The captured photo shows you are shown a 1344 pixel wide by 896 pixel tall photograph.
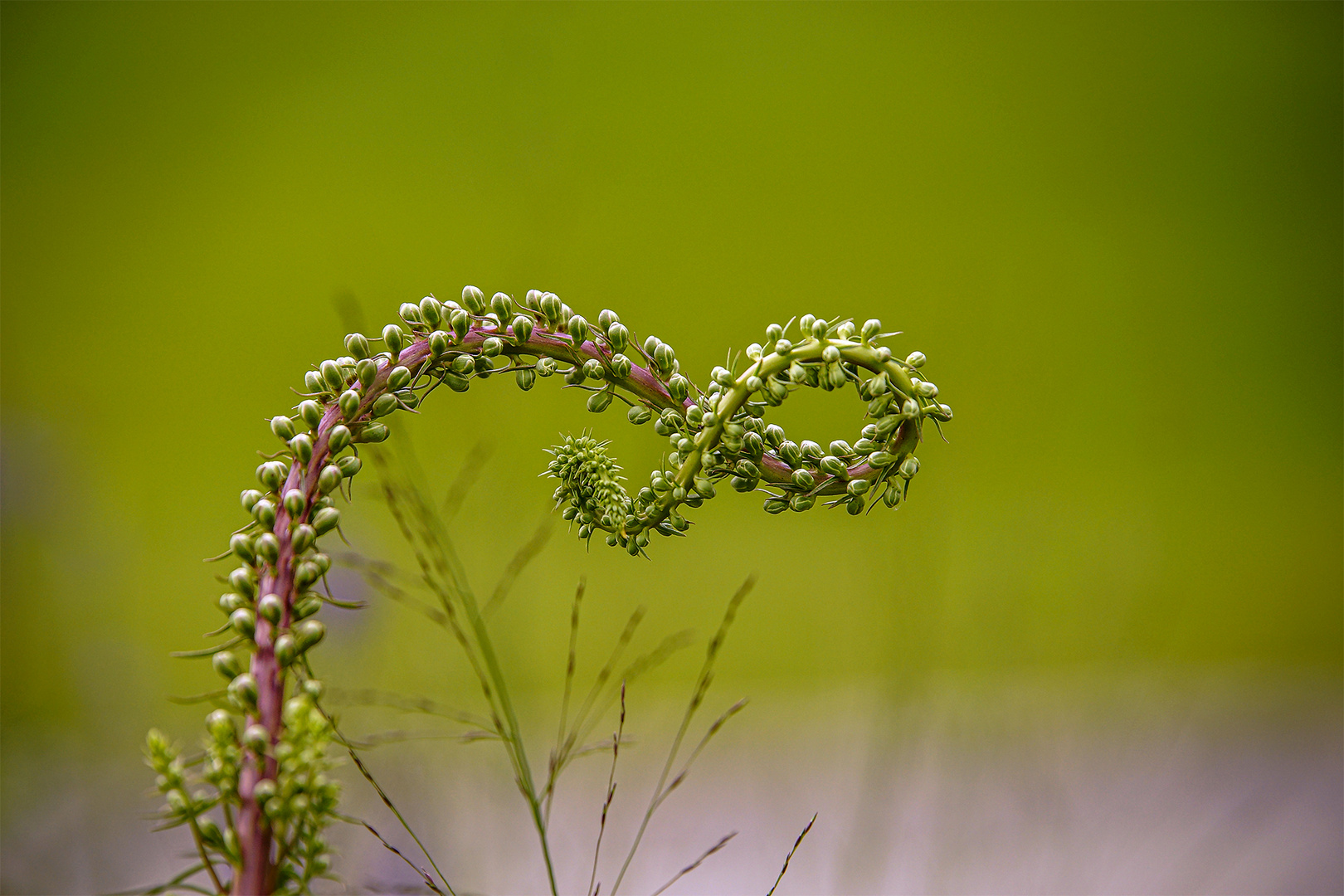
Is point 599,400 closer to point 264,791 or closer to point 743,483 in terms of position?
point 743,483

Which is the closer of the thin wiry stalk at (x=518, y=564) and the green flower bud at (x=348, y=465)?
the green flower bud at (x=348, y=465)

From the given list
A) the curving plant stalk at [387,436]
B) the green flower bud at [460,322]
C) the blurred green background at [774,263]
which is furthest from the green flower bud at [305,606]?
the blurred green background at [774,263]

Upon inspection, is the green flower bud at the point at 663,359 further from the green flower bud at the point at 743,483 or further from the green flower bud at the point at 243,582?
the green flower bud at the point at 243,582

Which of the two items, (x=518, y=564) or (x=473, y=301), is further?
(x=518, y=564)

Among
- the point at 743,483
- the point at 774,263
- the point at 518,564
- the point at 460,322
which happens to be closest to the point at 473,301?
the point at 460,322

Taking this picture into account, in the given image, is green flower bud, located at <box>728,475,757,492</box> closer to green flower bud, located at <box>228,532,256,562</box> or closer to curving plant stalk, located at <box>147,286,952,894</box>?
curving plant stalk, located at <box>147,286,952,894</box>

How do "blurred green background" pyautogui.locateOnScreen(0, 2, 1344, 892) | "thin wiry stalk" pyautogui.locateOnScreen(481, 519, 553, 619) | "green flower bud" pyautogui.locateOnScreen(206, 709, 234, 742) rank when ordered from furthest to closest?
"blurred green background" pyautogui.locateOnScreen(0, 2, 1344, 892) → "thin wiry stalk" pyautogui.locateOnScreen(481, 519, 553, 619) → "green flower bud" pyautogui.locateOnScreen(206, 709, 234, 742)

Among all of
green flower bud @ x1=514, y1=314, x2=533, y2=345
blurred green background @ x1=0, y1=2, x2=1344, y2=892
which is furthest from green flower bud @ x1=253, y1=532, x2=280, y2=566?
blurred green background @ x1=0, y1=2, x2=1344, y2=892
